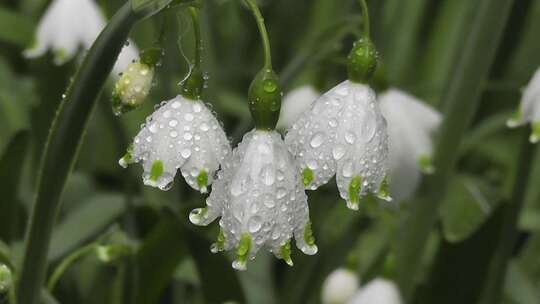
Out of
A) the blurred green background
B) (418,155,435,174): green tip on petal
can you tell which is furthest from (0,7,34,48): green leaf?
(418,155,435,174): green tip on petal

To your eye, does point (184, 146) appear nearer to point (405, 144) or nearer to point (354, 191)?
point (354, 191)

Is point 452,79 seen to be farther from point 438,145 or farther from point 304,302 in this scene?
point 304,302

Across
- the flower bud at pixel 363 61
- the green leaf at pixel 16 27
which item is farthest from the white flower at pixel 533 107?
the green leaf at pixel 16 27

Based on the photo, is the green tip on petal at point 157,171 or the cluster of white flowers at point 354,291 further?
the cluster of white flowers at point 354,291

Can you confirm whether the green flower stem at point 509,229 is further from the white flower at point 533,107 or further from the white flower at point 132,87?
the white flower at point 132,87

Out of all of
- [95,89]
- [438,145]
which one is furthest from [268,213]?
[438,145]

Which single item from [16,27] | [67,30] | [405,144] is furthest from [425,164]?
[16,27]
